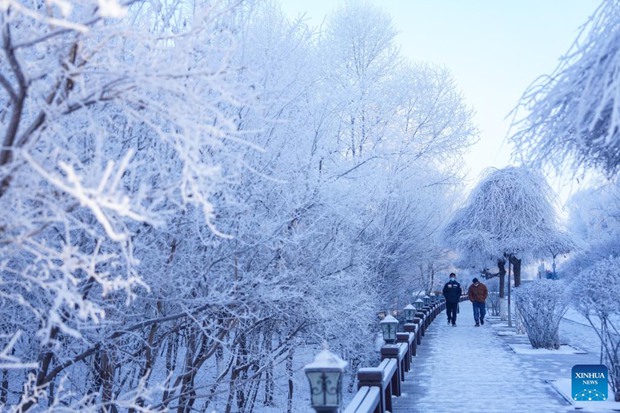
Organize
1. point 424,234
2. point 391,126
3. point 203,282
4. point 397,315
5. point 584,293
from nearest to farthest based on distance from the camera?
point 203,282
point 584,293
point 391,126
point 424,234
point 397,315

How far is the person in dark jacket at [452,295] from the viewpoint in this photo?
21.4 m

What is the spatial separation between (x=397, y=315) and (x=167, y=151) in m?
16.0

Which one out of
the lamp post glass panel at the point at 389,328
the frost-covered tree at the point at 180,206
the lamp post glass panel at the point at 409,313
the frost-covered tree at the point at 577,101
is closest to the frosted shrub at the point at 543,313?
the lamp post glass panel at the point at 409,313

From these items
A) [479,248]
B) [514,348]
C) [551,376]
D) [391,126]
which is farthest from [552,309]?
[479,248]

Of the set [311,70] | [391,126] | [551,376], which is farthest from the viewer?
[391,126]

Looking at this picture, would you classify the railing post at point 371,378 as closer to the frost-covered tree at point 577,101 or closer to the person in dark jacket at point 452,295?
the frost-covered tree at point 577,101

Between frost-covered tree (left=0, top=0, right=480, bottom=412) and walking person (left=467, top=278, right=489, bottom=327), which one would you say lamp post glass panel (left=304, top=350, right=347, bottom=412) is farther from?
walking person (left=467, top=278, right=489, bottom=327)

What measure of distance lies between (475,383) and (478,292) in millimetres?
10944

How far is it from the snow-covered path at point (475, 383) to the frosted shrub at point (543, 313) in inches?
26.0

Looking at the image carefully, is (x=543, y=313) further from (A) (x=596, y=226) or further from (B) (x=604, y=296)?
(A) (x=596, y=226)

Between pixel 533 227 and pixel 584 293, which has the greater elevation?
pixel 533 227

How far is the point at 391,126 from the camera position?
17.3 meters

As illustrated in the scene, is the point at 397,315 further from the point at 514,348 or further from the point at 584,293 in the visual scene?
the point at 584,293

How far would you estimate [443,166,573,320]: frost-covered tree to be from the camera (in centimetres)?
2080
